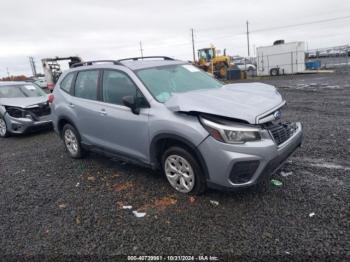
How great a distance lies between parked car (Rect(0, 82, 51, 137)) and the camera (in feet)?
27.0

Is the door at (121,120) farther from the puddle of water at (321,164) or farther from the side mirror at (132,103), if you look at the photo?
the puddle of water at (321,164)

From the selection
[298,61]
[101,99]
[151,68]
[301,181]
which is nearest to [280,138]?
[301,181]

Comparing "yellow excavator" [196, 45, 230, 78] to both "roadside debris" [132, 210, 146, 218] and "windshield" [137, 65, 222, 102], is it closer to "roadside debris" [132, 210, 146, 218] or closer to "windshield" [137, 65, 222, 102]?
"windshield" [137, 65, 222, 102]

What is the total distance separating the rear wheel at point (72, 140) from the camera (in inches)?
220

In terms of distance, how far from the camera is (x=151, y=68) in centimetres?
451

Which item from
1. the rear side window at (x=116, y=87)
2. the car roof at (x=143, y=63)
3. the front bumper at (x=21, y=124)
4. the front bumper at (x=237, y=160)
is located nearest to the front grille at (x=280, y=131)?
the front bumper at (x=237, y=160)

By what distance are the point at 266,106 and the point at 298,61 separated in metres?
25.6

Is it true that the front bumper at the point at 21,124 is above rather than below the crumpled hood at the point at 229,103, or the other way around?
below

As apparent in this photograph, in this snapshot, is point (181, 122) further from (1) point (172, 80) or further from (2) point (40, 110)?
(2) point (40, 110)

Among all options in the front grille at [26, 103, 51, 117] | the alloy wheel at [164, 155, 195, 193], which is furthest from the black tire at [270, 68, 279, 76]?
the alloy wheel at [164, 155, 195, 193]

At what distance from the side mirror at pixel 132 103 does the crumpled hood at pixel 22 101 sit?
556 cm

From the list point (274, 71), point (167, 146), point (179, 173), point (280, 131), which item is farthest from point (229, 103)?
point (274, 71)

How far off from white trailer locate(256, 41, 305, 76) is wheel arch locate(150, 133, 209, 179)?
25778 mm

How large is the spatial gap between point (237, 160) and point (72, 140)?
374 cm
